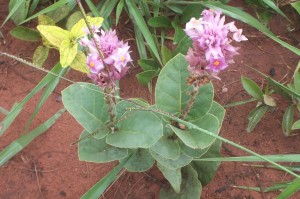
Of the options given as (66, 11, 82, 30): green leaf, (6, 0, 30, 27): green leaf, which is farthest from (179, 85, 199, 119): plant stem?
(6, 0, 30, 27): green leaf

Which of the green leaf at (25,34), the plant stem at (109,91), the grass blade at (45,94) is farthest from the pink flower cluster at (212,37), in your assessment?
the green leaf at (25,34)

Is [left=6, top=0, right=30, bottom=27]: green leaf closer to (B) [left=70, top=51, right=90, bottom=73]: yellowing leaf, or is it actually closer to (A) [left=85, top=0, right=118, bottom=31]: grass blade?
(A) [left=85, top=0, right=118, bottom=31]: grass blade

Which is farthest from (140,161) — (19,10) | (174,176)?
(19,10)

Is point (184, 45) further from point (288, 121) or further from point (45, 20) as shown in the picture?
point (45, 20)

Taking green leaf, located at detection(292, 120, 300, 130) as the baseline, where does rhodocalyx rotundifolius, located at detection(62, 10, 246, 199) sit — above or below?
above

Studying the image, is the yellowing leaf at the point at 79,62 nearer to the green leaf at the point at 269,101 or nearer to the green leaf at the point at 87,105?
the green leaf at the point at 87,105

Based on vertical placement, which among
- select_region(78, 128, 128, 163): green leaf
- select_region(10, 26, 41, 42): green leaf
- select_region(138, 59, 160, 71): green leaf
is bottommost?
select_region(138, 59, 160, 71): green leaf

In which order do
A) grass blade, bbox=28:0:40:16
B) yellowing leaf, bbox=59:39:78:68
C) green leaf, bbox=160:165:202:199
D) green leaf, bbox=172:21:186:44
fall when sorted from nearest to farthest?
green leaf, bbox=160:165:202:199
yellowing leaf, bbox=59:39:78:68
green leaf, bbox=172:21:186:44
grass blade, bbox=28:0:40:16
